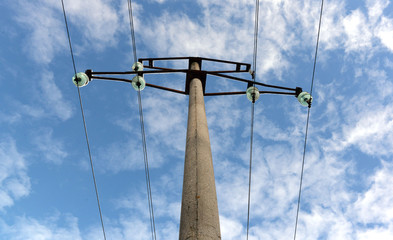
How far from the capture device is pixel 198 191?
4.73m

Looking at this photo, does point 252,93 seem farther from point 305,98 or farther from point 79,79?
point 79,79

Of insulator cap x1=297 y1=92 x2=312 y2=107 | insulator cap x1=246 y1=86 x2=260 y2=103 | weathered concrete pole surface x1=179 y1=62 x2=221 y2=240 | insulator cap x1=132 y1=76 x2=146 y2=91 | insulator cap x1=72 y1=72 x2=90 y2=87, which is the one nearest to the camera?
weathered concrete pole surface x1=179 y1=62 x2=221 y2=240

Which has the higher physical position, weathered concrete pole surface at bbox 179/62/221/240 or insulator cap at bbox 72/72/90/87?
insulator cap at bbox 72/72/90/87

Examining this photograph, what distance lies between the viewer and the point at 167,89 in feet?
32.6

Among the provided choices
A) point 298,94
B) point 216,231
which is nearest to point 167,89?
point 298,94

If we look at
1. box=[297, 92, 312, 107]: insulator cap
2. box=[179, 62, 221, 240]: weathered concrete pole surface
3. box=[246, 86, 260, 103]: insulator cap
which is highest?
box=[297, 92, 312, 107]: insulator cap

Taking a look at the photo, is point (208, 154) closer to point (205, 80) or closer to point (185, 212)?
point (185, 212)

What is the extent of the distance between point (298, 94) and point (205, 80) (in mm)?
3572

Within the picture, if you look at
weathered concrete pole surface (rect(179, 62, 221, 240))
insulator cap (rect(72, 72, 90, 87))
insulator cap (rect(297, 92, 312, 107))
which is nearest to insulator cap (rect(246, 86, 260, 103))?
insulator cap (rect(297, 92, 312, 107))

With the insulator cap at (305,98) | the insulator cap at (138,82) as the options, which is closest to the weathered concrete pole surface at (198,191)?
the insulator cap at (138,82)

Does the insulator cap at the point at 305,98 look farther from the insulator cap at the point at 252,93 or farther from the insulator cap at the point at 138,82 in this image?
the insulator cap at the point at 138,82

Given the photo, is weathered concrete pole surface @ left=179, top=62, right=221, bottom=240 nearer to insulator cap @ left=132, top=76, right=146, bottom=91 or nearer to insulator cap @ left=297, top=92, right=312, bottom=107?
insulator cap @ left=132, top=76, right=146, bottom=91

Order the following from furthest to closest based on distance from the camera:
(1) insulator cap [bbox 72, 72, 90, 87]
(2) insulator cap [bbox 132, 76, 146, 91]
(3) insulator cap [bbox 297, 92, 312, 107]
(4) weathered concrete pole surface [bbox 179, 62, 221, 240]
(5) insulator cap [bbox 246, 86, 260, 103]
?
(3) insulator cap [bbox 297, 92, 312, 107] < (5) insulator cap [bbox 246, 86, 260, 103] < (2) insulator cap [bbox 132, 76, 146, 91] < (1) insulator cap [bbox 72, 72, 90, 87] < (4) weathered concrete pole surface [bbox 179, 62, 221, 240]

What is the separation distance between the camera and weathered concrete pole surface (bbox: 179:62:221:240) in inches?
165
